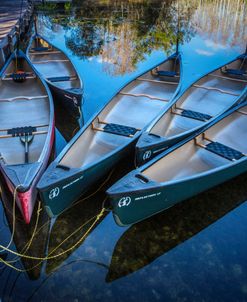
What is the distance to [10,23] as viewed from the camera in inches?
863

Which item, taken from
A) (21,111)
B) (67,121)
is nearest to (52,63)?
(67,121)

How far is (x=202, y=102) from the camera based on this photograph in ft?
39.4

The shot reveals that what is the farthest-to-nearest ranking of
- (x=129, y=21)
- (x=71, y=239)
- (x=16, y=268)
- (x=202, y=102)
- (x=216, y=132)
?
(x=129, y=21)
(x=202, y=102)
(x=216, y=132)
(x=71, y=239)
(x=16, y=268)

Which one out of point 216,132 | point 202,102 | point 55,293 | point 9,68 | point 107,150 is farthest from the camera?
point 9,68

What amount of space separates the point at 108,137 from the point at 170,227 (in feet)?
11.1

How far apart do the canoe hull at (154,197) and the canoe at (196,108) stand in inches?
61.1

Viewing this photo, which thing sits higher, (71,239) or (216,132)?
(216,132)

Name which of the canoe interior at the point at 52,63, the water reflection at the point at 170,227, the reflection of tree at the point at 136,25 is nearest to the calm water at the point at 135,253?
the water reflection at the point at 170,227

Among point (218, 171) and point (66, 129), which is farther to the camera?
point (66, 129)

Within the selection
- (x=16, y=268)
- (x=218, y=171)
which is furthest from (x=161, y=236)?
(x=16, y=268)

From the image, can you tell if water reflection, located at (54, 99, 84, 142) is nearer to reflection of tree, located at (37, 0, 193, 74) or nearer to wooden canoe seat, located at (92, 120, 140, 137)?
wooden canoe seat, located at (92, 120, 140, 137)

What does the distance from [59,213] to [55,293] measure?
203cm

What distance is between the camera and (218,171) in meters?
7.65

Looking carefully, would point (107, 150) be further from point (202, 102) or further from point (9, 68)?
point (9, 68)
